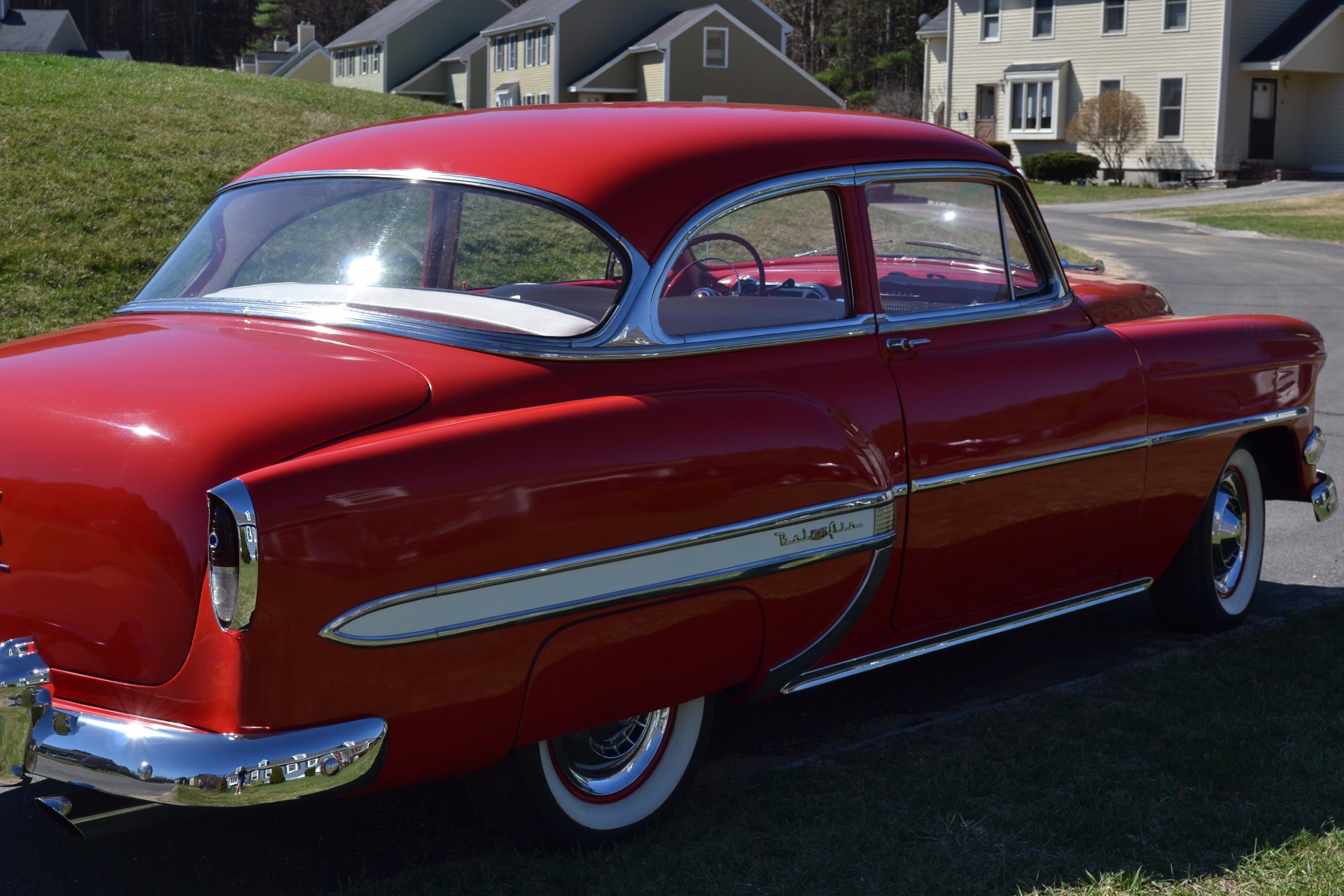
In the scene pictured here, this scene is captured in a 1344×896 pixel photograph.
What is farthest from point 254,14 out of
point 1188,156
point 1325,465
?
point 1325,465

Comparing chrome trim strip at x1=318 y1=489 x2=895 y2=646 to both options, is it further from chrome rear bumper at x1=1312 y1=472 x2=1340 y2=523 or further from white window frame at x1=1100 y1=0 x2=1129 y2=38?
white window frame at x1=1100 y1=0 x2=1129 y2=38

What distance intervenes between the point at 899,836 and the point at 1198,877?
0.67m

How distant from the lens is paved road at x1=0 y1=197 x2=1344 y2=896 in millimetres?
3230

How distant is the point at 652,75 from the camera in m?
42.3

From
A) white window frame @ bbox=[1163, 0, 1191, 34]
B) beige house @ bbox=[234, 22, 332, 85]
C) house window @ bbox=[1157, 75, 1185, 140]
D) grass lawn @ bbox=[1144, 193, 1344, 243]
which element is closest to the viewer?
grass lawn @ bbox=[1144, 193, 1344, 243]

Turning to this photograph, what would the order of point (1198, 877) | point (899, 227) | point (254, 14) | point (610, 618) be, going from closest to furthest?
point (610, 618) → point (1198, 877) → point (899, 227) → point (254, 14)

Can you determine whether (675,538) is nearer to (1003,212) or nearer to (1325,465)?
(1003,212)

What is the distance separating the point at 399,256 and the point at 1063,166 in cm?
3556

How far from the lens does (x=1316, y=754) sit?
3832mm

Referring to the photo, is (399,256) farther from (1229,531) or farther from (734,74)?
(734,74)

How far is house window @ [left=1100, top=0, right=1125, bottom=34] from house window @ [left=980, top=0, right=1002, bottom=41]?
3658mm

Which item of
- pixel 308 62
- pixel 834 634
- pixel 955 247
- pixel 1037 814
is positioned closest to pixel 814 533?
pixel 834 634

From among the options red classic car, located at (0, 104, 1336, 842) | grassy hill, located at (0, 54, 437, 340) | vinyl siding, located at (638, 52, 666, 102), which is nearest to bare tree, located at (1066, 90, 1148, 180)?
vinyl siding, located at (638, 52, 666, 102)

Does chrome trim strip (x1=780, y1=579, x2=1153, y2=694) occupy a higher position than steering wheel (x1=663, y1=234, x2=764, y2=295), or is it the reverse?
steering wheel (x1=663, y1=234, x2=764, y2=295)
